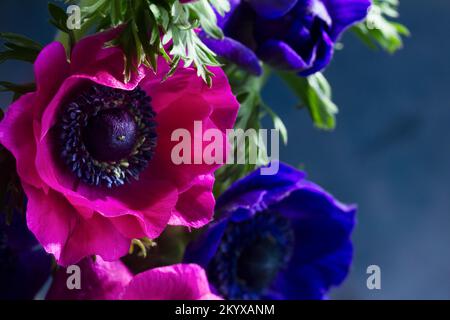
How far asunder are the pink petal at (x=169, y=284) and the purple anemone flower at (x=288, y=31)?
0.11m

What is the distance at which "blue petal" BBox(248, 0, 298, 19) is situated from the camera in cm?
39

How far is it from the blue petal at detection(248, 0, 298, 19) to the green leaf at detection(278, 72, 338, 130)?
71 millimetres

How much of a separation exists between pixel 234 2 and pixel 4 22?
33cm

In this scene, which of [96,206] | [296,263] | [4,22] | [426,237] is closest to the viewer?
[96,206]

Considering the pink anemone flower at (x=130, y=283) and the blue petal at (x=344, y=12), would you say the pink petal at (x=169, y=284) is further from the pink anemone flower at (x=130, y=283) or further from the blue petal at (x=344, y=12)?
the blue petal at (x=344, y=12)

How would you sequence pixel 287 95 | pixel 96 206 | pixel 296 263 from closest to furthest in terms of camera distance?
pixel 96 206, pixel 296 263, pixel 287 95

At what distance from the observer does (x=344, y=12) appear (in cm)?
41

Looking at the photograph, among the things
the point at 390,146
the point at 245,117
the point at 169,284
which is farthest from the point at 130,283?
the point at 390,146

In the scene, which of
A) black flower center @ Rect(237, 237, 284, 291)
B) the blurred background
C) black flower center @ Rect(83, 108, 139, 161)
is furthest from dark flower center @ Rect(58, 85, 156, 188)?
the blurred background

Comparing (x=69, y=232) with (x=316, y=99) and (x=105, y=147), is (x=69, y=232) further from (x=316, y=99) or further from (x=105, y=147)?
(x=316, y=99)

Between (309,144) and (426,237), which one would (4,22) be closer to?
(309,144)

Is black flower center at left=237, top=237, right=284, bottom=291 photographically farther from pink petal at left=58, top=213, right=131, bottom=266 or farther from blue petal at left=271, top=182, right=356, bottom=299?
pink petal at left=58, top=213, right=131, bottom=266
